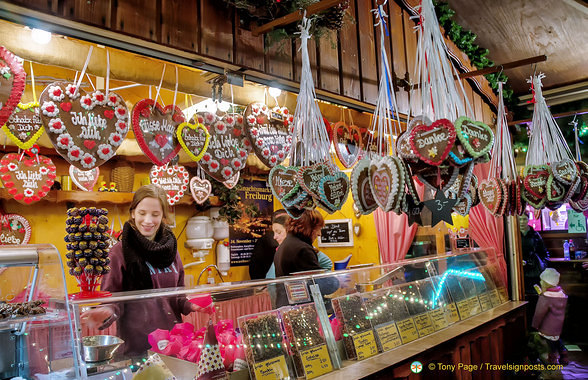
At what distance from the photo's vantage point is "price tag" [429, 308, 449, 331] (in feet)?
9.00

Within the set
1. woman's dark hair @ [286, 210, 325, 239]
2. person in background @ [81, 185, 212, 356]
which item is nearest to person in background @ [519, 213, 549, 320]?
woman's dark hair @ [286, 210, 325, 239]

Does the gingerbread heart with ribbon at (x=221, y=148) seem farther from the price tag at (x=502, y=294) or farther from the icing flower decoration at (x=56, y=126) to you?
the price tag at (x=502, y=294)

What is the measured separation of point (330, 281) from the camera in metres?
2.38

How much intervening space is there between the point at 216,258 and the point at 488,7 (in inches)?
184

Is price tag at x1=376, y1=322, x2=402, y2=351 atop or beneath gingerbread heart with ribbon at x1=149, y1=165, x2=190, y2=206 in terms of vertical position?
beneath

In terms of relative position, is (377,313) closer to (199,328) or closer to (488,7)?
(199,328)

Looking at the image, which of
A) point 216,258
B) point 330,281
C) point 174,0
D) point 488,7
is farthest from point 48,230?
point 488,7

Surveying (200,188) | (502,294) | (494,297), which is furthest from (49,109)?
(502,294)

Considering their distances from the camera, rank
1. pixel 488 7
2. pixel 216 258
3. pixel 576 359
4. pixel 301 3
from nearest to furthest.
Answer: pixel 301 3 → pixel 488 7 → pixel 576 359 → pixel 216 258

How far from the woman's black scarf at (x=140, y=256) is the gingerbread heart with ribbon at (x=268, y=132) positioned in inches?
36.1

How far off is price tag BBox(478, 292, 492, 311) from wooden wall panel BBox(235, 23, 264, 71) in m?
2.65

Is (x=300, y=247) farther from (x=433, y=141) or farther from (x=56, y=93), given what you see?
(x=56, y=93)

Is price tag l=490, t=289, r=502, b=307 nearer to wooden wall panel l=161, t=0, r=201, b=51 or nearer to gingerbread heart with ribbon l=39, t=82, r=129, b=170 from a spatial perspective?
wooden wall panel l=161, t=0, r=201, b=51

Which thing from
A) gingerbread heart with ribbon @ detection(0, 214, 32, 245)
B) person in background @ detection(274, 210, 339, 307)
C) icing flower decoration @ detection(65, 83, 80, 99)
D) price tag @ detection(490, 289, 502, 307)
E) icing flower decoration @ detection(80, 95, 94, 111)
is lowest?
price tag @ detection(490, 289, 502, 307)
